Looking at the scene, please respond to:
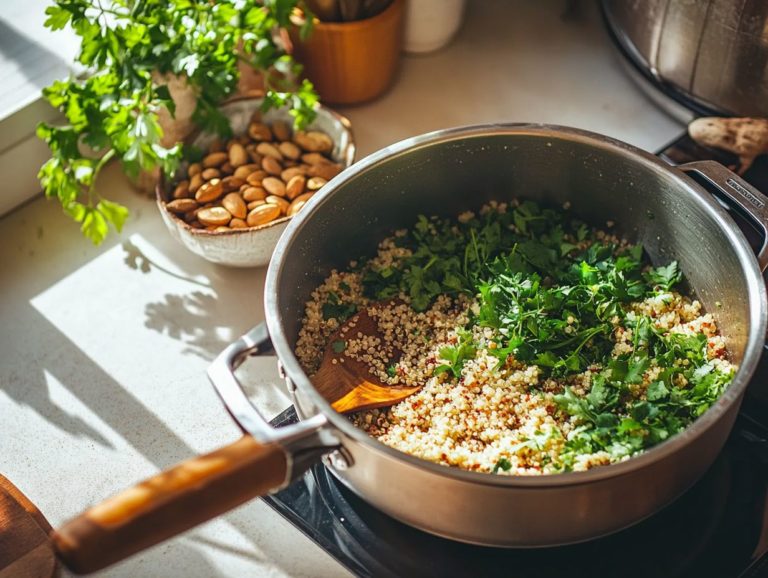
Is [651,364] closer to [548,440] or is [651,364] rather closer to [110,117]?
[548,440]

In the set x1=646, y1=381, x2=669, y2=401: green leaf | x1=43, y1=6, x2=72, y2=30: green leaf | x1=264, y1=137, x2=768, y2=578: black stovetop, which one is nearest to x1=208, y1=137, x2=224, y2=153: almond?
x1=43, y1=6, x2=72, y2=30: green leaf

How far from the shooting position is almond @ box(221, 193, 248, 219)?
1.04m

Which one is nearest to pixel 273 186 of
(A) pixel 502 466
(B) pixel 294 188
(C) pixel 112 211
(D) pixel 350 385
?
(B) pixel 294 188

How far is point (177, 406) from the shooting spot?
99 centimetres

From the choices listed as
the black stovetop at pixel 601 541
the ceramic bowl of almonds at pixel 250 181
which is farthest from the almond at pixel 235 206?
the black stovetop at pixel 601 541

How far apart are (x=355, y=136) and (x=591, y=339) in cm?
51

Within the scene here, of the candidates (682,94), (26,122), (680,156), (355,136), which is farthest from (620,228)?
(26,122)

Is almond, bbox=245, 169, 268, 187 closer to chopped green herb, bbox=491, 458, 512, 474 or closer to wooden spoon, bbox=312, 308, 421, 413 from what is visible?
wooden spoon, bbox=312, 308, 421, 413

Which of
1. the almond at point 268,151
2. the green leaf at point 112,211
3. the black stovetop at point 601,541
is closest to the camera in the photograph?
the black stovetop at point 601,541

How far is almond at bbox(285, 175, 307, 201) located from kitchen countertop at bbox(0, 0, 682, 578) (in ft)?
0.37

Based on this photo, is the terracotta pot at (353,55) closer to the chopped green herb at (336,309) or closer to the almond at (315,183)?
the almond at (315,183)

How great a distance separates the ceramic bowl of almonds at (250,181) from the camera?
1.02 metres

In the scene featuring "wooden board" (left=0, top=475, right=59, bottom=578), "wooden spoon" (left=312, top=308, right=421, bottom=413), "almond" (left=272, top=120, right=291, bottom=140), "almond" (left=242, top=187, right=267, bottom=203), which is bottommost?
"wooden board" (left=0, top=475, right=59, bottom=578)

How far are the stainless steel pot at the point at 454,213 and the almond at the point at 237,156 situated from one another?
21 cm
